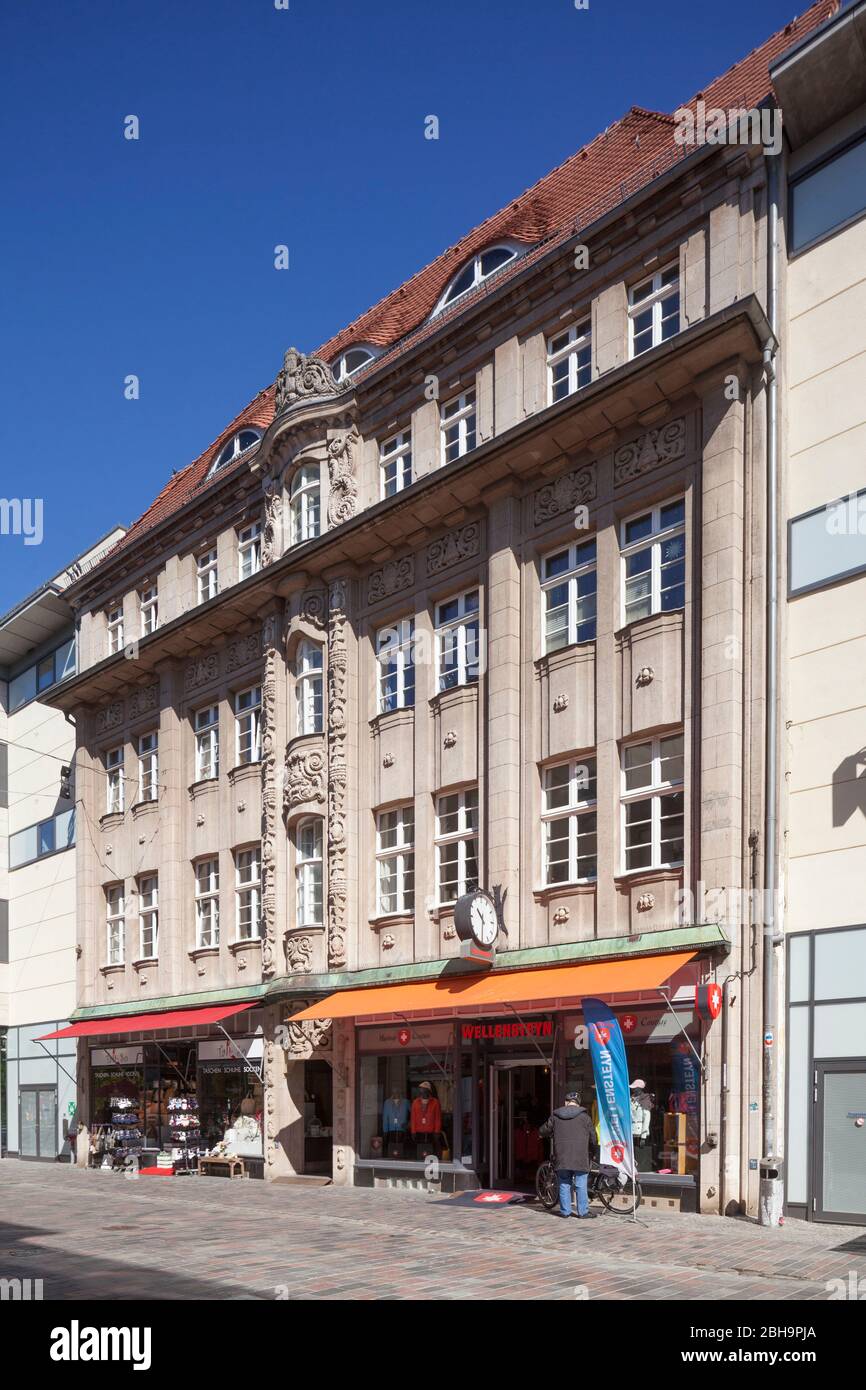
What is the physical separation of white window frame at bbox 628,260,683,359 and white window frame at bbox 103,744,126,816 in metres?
19.3

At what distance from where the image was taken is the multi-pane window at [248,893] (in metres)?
30.9

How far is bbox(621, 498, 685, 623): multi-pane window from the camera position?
21.9 m

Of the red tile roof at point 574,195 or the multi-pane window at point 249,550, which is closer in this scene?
the red tile roof at point 574,195

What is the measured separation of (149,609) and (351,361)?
932cm

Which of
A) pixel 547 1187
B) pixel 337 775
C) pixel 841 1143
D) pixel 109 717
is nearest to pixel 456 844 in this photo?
pixel 337 775

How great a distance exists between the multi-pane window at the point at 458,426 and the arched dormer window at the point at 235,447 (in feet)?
27.3

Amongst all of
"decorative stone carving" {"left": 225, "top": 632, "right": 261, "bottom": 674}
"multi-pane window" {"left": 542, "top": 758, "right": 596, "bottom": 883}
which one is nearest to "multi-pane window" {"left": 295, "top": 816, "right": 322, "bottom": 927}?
"decorative stone carving" {"left": 225, "top": 632, "right": 261, "bottom": 674}

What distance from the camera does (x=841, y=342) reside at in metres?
20.8

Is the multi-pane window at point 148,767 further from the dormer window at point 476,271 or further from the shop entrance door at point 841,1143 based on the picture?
the shop entrance door at point 841,1143

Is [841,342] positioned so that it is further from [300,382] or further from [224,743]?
[224,743]

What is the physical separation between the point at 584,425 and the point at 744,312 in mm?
3526

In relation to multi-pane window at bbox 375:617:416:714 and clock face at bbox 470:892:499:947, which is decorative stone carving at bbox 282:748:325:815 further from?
clock face at bbox 470:892:499:947

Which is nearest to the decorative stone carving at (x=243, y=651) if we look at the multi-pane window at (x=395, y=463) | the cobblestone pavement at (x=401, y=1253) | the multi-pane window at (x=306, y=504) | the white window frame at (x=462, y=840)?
the multi-pane window at (x=306, y=504)
